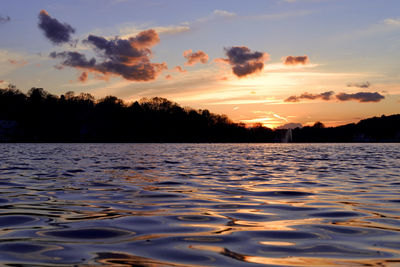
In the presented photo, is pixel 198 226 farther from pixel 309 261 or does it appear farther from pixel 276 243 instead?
pixel 309 261

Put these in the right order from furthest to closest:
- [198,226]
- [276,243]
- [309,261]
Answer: [198,226] → [276,243] → [309,261]

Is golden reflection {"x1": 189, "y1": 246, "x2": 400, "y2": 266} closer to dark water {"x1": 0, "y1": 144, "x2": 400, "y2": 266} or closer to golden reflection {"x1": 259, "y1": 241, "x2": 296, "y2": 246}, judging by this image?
dark water {"x1": 0, "y1": 144, "x2": 400, "y2": 266}

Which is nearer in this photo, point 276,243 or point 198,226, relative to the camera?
point 276,243

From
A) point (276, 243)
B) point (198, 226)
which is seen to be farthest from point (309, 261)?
point (198, 226)

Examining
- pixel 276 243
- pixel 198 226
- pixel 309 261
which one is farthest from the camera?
pixel 198 226

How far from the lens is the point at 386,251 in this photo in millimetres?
5594

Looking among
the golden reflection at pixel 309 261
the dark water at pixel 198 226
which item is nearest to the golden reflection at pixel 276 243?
the dark water at pixel 198 226

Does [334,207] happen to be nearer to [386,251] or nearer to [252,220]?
[252,220]

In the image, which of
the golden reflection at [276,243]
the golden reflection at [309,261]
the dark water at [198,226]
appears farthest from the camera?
the golden reflection at [276,243]

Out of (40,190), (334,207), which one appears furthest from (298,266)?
(40,190)

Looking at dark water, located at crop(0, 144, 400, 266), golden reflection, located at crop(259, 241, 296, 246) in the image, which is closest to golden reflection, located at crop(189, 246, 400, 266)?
dark water, located at crop(0, 144, 400, 266)

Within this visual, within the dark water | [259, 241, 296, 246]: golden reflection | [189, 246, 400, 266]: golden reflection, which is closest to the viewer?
[189, 246, 400, 266]: golden reflection

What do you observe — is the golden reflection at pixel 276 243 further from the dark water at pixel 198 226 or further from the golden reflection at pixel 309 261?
the golden reflection at pixel 309 261

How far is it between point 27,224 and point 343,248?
5.50 meters
